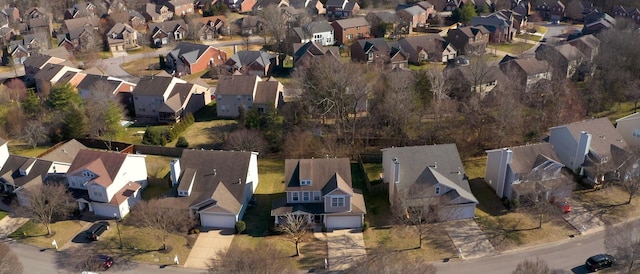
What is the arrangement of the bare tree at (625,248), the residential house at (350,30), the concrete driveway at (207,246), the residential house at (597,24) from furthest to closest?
1. the residential house at (350,30)
2. the residential house at (597,24)
3. the concrete driveway at (207,246)
4. the bare tree at (625,248)

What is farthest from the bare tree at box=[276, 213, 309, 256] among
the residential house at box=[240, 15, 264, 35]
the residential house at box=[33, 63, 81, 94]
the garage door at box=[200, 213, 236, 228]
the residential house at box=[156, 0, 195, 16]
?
the residential house at box=[156, 0, 195, 16]

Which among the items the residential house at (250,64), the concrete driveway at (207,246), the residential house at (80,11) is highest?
the residential house at (80,11)

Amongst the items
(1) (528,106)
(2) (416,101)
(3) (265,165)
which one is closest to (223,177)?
(3) (265,165)

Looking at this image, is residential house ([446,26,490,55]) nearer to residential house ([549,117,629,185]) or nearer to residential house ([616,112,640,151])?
residential house ([616,112,640,151])

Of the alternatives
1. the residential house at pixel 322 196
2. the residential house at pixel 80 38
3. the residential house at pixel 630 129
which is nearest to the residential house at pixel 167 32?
the residential house at pixel 80 38

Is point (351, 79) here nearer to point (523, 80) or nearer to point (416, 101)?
point (416, 101)

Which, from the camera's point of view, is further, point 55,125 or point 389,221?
point 55,125

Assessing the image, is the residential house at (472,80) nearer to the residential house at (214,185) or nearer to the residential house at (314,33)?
the residential house at (214,185)
